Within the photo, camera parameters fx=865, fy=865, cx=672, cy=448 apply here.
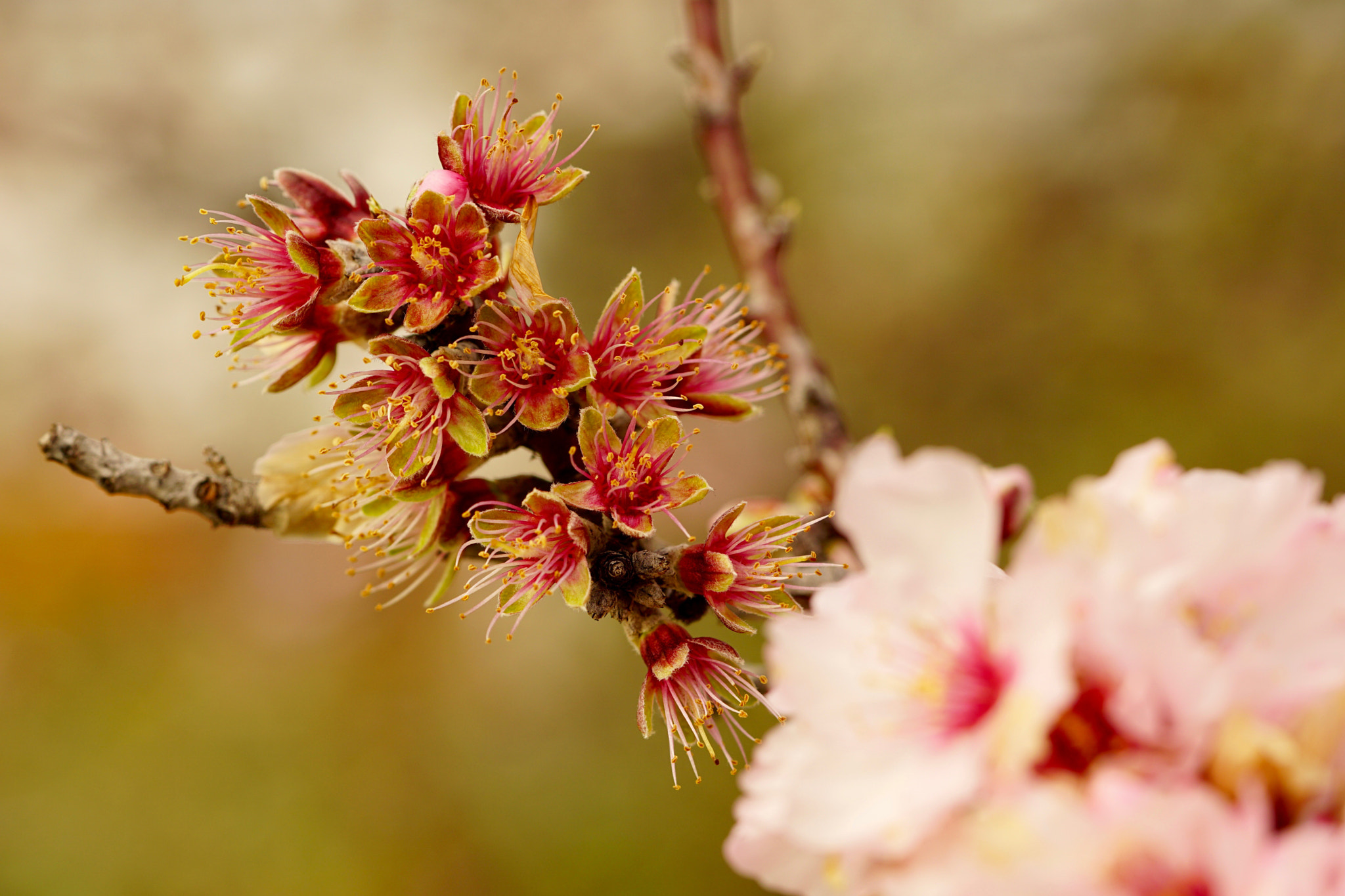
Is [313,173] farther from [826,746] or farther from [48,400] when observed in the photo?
[48,400]

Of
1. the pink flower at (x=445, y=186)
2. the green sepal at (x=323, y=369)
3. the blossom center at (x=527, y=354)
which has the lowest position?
the green sepal at (x=323, y=369)

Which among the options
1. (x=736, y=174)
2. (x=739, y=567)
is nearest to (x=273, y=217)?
(x=739, y=567)

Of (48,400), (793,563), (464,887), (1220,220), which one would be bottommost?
(464,887)

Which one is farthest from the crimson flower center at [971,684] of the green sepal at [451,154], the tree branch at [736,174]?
the tree branch at [736,174]

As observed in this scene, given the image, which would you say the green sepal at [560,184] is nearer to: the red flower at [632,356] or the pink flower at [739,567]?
the red flower at [632,356]

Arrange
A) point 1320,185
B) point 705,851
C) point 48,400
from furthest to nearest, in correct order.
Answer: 1. point 48,400
2. point 1320,185
3. point 705,851

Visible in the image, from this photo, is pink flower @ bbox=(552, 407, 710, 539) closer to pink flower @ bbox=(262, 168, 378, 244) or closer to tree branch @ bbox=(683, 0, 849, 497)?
pink flower @ bbox=(262, 168, 378, 244)

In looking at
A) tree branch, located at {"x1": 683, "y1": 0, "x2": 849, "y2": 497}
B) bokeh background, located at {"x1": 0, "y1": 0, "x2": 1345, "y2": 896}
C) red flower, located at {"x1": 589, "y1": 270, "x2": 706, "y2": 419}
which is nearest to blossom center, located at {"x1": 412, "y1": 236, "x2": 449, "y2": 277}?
red flower, located at {"x1": 589, "y1": 270, "x2": 706, "y2": 419}

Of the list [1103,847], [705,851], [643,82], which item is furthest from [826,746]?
[643,82]
